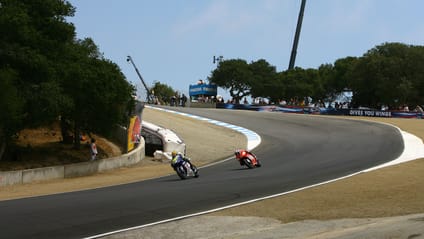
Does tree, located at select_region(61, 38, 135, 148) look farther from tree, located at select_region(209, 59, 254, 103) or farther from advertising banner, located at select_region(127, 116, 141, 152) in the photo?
tree, located at select_region(209, 59, 254, 103)

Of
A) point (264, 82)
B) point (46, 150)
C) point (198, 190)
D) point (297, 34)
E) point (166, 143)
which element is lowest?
point (46, 150)

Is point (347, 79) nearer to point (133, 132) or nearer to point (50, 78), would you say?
point (133, 132)

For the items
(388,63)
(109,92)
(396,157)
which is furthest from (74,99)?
(388,63)

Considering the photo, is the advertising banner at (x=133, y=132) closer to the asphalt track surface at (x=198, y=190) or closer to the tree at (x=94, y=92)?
the tree at (x=94, y=92)

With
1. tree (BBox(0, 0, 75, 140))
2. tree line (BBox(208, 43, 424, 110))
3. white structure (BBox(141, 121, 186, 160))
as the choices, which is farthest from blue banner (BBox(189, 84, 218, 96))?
tree (BBox(0, 0, 75, 140))

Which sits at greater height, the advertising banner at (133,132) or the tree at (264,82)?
the tree at (264,82)

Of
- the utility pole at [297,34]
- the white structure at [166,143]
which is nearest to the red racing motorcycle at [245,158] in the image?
the white structure at [166,143]

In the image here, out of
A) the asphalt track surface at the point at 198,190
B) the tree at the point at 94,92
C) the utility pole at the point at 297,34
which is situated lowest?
the asphalt track surface at the point at 198,190

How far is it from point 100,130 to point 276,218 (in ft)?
63.4

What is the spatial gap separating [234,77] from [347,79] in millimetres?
32108

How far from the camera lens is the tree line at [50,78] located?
987 inches

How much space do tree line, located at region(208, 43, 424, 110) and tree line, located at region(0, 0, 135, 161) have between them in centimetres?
5195

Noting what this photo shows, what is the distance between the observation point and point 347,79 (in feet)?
290

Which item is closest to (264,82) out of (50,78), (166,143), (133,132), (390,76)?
(390,76)
